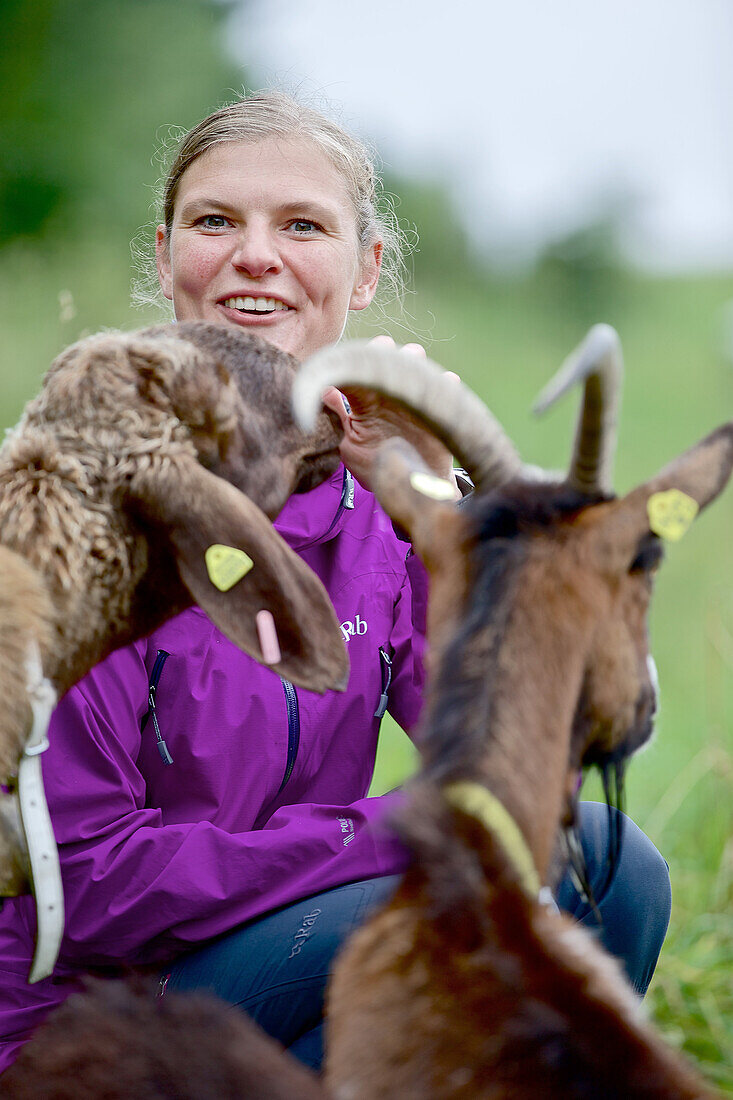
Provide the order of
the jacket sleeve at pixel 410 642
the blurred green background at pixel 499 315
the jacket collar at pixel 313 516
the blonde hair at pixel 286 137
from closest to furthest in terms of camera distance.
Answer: the jacket collar at pixel 313 516
the jacket sleeve at pixel 410 642
the blonde hair at pixel 286 137
the blurred green background at pixel 499 315

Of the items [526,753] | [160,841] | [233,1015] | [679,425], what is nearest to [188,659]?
[160,841]

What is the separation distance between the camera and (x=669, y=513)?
252 cm

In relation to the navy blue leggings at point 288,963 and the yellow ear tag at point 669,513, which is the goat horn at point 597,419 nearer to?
the yellow ear tag at point 669,513

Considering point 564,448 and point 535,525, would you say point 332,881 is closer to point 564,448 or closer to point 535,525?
point 535,525

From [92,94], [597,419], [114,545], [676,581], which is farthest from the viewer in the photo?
[92,94]

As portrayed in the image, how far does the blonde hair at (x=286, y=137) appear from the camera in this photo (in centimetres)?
385

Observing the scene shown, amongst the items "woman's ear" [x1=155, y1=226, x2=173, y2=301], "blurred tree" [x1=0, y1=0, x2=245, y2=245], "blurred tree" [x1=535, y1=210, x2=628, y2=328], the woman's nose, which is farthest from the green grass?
"blurred tree" [x1=0, y1=0, x2=245, y2=245]

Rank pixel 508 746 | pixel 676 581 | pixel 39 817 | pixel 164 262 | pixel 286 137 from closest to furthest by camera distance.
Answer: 1. pixel 508 746
2. pixel 39 817
3. pixel 286 137
4. pixel 164 262
5. pixel 676 581

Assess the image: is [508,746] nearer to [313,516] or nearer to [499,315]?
[313,516]

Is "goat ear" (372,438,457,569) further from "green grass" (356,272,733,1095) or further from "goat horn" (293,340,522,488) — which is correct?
"green grass" (356,272,733,1095)

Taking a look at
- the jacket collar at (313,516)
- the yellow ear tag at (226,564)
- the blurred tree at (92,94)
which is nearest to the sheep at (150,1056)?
the yellow ear tag at (226,564)

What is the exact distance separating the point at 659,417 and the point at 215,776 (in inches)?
560

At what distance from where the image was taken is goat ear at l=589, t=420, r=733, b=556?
8.27 feet

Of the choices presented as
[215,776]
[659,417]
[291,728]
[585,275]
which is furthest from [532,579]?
[585,275]
